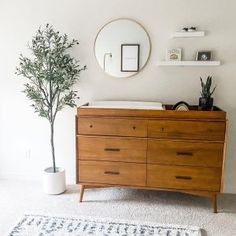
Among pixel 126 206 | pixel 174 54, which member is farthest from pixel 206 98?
pixel 126 206

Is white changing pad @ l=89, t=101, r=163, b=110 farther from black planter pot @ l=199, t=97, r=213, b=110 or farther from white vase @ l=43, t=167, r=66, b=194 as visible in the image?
white vase @ l=43, t=167, r=66, b=194

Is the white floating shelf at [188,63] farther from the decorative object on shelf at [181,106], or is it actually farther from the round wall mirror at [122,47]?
the decorative object on shelf at [181,106]

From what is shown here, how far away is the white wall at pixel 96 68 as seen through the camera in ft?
9.80

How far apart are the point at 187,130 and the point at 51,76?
1.37m

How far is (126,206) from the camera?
9.32 feet

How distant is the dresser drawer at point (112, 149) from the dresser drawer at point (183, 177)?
18 cm

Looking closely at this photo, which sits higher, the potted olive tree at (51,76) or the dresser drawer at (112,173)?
the potted olive tree at (51,76)

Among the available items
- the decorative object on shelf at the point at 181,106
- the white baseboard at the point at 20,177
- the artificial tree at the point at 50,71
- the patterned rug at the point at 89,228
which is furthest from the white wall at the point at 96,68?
the patterned rug at the point at 89,228

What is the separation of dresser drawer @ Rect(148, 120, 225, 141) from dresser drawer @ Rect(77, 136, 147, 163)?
0.16 metres

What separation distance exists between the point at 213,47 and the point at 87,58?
1.31 metres

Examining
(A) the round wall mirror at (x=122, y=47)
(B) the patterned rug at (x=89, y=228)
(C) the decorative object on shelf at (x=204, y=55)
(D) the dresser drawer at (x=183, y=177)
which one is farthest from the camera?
(A) the round wall mirror at (x=122, y=47)

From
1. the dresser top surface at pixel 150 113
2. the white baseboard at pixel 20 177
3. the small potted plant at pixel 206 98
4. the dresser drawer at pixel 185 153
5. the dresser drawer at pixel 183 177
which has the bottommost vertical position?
the white baseboard at pixel 20 177

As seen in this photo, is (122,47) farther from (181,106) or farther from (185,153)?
(185,153)

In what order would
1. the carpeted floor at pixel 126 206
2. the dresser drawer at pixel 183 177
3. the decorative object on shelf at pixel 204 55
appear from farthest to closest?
the decorative object on shelf at pixel 204 55 < the dresser drawer at pixel 183 177 < the carpeted floor at pixel 126 206
